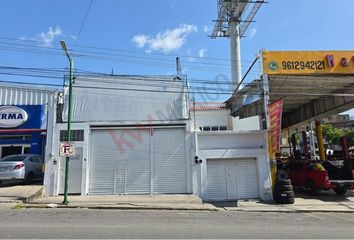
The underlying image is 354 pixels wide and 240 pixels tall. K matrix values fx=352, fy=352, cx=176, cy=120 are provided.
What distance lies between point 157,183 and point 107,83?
247 inches

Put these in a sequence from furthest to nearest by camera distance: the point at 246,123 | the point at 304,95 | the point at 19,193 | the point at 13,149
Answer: the point at 246,123 → the point at 13,149 → the point at 304,95 → the point at 19,193

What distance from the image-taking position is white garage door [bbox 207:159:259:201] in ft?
60.2

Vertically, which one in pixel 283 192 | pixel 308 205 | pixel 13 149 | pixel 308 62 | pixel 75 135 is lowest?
pixel 308 205

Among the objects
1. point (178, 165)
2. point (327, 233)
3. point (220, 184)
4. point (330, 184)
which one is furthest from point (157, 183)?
point (327, 233)

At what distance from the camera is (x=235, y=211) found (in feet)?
47.9

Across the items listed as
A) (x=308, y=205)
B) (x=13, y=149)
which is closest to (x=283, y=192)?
(x=308, y=205)

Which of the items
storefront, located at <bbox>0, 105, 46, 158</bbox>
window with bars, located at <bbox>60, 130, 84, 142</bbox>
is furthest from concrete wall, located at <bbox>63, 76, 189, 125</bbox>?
storefront, located at <bbox>0, 105, 46, 158</bbox>

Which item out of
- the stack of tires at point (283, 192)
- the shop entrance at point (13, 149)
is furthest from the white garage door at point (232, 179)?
the shop entrance at point (13, 149)

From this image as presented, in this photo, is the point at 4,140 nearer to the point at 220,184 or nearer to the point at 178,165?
the point at 178,165

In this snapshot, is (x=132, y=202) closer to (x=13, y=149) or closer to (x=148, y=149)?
(x=148, y=149)

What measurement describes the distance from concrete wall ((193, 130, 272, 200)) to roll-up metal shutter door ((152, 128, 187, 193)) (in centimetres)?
86

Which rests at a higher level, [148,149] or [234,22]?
[234,22]

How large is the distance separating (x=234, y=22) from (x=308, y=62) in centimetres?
1921

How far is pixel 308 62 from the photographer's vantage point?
18797 millimetres
